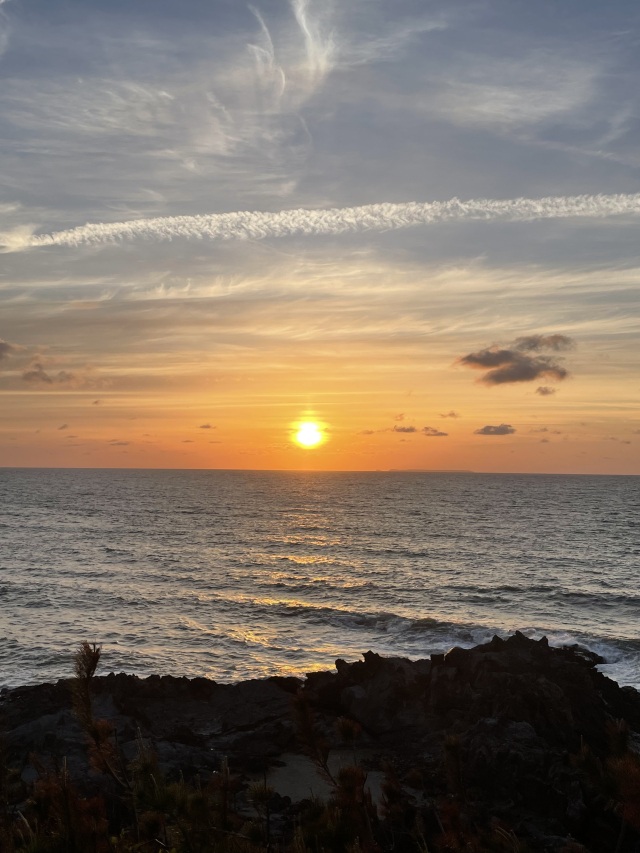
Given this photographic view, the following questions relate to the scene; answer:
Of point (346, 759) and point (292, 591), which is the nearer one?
point (346, 759)

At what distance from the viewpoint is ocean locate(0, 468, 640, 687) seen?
41.1 metres

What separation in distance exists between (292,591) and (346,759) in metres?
34.8

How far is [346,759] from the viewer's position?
24219 millimetres

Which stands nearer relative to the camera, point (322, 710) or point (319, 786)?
point (319, 786)

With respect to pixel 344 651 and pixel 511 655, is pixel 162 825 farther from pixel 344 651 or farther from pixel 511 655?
pixel 344 651

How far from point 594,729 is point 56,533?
272 feet

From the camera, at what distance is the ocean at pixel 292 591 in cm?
4112

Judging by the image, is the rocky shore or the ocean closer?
the rocky shore

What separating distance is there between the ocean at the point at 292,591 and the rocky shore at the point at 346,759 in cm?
874

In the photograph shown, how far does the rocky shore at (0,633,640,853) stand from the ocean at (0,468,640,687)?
8.74 meters

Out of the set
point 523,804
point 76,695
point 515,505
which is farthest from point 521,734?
point 515,505

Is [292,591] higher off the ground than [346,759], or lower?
higher

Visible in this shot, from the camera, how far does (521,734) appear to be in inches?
883

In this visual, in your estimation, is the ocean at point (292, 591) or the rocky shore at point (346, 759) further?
the ocean at point (292, 591)
